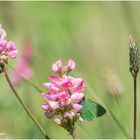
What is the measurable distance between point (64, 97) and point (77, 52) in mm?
2052

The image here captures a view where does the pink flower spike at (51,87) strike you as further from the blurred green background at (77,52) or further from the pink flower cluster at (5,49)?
the blurred green background at (77,52)

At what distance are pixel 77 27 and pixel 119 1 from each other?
204 centimetres

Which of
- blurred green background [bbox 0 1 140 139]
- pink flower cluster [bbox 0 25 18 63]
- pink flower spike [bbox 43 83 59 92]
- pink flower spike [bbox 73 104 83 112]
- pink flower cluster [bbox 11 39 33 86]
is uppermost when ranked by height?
pink flower cluster [bbox 0 25 18 63]

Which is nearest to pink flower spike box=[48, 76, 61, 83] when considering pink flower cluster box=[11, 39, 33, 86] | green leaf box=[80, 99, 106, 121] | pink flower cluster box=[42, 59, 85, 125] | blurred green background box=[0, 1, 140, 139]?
pink flower cluster box=[42, 59, 85, 125]

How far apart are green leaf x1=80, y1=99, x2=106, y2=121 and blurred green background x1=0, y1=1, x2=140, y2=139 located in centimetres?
43

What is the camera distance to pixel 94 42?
17.7 feet

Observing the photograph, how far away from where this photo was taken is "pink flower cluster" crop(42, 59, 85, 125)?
1647mm

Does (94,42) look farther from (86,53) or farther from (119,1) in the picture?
(119,1)

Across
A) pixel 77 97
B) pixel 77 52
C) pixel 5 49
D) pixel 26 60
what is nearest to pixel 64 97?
pixel 77 97

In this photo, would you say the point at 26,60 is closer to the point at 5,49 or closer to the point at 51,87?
the point at 5,49

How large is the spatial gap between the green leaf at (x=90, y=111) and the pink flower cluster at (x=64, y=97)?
5cm

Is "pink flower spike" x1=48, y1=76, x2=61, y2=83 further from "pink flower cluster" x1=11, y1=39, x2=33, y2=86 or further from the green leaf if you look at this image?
"pink flower cluster" x1=11, y1=39, x2=33, y2=86

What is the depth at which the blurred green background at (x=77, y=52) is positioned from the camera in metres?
2.92

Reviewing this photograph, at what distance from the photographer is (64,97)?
5.43 feet
